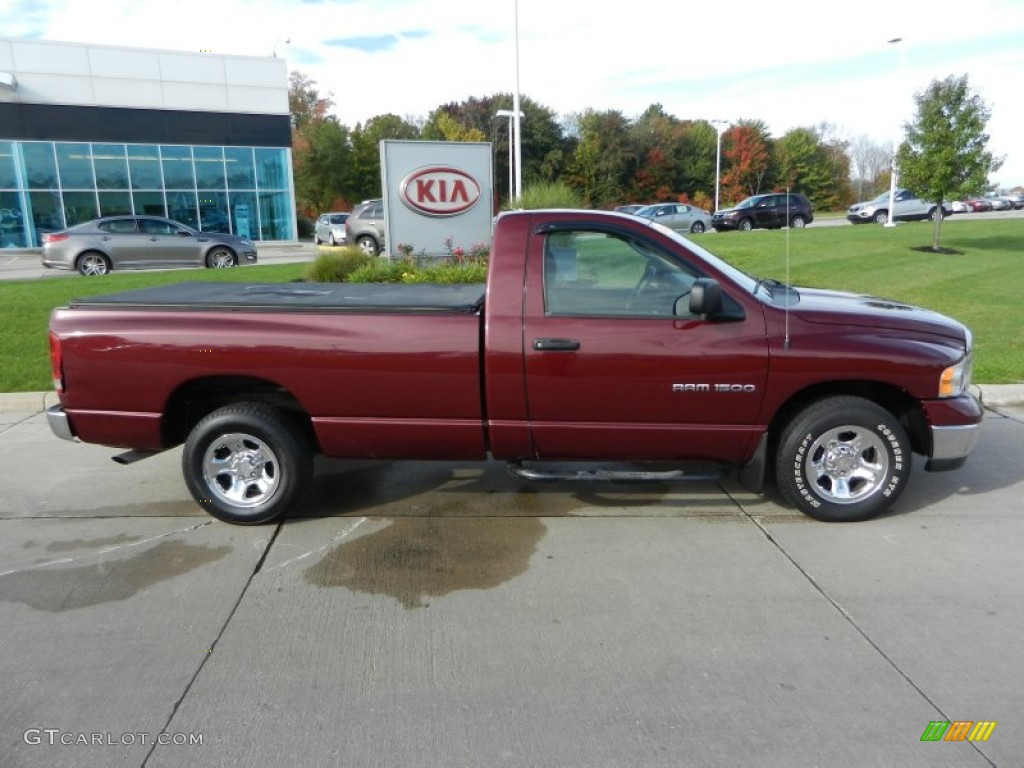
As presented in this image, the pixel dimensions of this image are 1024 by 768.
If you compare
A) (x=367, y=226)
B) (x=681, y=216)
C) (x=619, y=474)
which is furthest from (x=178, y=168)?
(x=619, y=474)

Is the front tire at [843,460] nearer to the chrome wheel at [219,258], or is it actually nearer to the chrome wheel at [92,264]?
the chrome wheel at [219,258]

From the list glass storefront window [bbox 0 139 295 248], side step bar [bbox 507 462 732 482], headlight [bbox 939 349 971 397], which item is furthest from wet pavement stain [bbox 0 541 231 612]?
glass storefront window [bbox 0 139 295 248]

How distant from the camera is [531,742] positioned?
281 centimetres

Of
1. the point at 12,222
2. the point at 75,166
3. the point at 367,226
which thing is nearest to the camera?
the point at 367,226

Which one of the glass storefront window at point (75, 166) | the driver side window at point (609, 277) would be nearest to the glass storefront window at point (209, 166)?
the glass storefront window at point (75, 166)

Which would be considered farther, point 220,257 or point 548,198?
point 220,257

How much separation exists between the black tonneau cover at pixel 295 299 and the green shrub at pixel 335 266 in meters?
7.24

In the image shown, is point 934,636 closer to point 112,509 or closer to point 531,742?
point 531,742

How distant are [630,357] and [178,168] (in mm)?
33299

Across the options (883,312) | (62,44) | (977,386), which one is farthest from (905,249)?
(62,44)

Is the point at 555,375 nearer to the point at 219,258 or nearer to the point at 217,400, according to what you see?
the point at 217,400

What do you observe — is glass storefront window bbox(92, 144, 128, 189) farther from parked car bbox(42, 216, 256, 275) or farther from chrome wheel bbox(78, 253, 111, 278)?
chrome wheel bbox(78, 253, 111, 278)

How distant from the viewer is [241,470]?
4781 millimetres

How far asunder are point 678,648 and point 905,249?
20414mm
